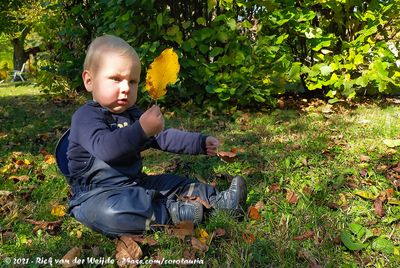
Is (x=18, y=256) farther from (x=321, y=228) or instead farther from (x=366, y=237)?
(x=366, y=237)

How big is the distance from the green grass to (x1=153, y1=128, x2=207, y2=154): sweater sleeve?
0.41 m

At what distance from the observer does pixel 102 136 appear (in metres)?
2.07

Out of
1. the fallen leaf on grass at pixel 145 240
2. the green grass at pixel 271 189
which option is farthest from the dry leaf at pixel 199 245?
the fallen leaf on grass at pixel 145 240

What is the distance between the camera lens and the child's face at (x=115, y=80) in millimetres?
2174

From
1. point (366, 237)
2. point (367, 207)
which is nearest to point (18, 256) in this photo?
point (366, 237)

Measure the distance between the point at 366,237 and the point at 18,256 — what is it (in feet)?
5.36

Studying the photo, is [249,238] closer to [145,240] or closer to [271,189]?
[145,240]

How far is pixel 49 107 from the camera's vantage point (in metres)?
6.07

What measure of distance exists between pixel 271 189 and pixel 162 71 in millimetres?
1136

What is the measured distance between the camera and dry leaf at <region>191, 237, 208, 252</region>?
6.18 ft

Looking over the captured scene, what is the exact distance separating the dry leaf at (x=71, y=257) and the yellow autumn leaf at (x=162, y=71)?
2.63 ft

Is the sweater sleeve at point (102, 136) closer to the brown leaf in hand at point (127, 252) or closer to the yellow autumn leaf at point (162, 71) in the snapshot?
the yellow autumn leaf at point (162, 71)

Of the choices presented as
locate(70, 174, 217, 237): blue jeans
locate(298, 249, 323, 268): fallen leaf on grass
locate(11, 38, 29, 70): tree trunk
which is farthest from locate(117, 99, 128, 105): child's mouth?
locate(11, 38, 29, 70): tree trunk

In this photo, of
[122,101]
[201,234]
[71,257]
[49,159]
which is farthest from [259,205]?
[49,159]
